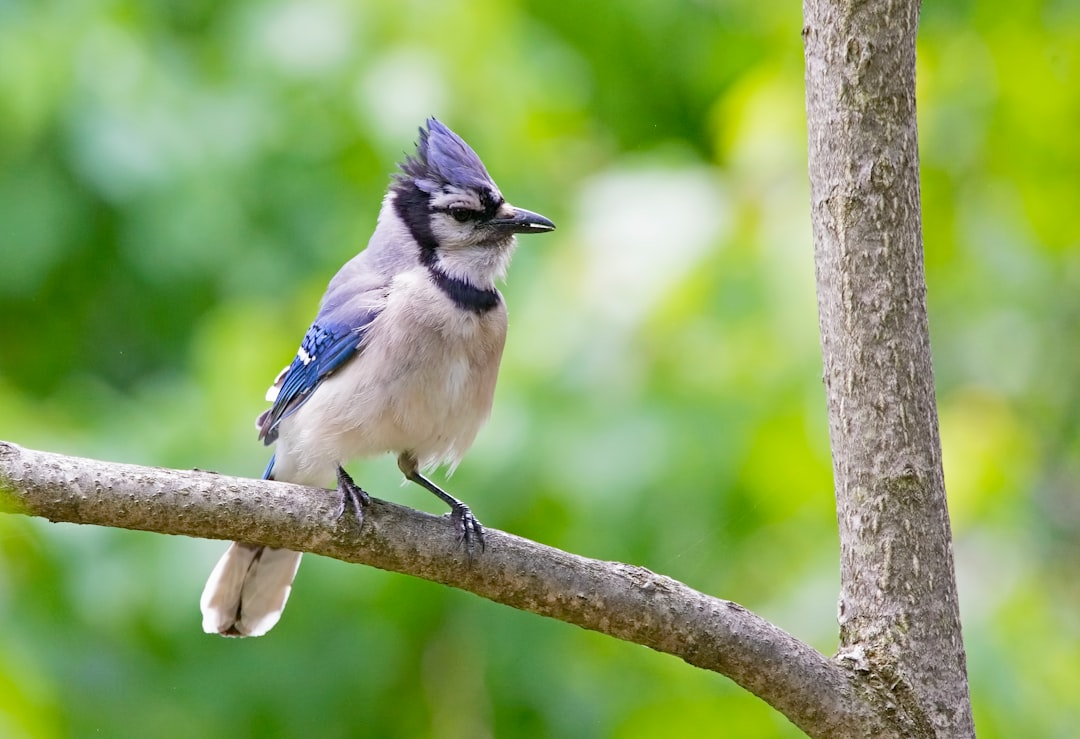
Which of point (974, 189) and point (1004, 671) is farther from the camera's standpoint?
point (974, 189)

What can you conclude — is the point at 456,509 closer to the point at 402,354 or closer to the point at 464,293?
the point at 402,354

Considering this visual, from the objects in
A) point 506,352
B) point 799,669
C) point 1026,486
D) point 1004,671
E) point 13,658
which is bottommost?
point 13,658

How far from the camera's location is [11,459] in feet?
6.73

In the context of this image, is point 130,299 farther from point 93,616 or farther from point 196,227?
point 93,616

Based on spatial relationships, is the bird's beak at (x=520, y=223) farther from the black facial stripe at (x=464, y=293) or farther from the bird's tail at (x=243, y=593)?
the bird's tail at (x=243, y=593)

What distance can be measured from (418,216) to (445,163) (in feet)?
0.47

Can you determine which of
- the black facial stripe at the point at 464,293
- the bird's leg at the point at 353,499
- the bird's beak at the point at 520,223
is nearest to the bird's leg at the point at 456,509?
the bird's leg at the point at 353,499

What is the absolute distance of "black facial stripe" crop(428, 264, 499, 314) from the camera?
3.09 m

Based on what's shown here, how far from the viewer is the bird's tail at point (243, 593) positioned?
3.24 m

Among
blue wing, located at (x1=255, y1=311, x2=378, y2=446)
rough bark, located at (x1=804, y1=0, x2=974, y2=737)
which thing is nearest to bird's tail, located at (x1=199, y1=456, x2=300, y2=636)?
blue wing, located at (x1=255, y1=311, x2=378, y2=446)

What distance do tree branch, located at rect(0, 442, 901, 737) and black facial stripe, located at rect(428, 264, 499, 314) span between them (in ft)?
2.84

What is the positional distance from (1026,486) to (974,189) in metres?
0.80

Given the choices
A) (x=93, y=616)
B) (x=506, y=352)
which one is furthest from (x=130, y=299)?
(x=506, y=352)

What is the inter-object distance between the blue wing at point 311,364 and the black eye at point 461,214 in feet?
1.06
